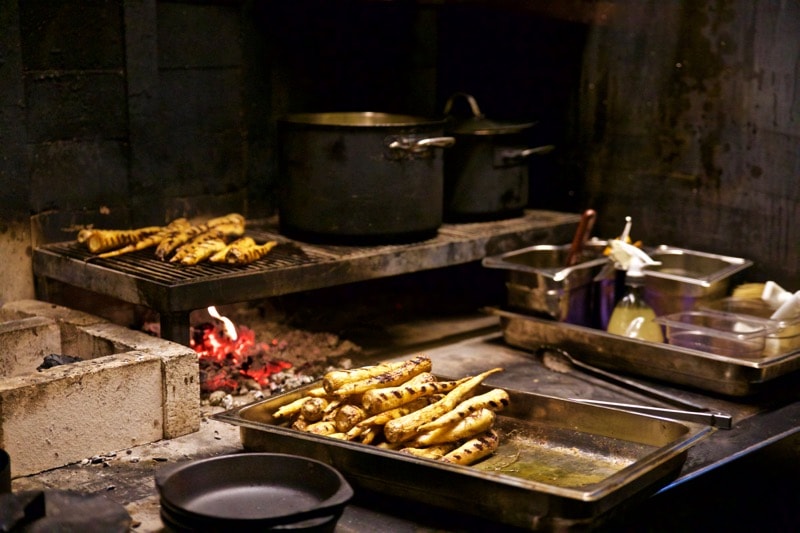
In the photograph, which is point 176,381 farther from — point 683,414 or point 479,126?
point 479,126

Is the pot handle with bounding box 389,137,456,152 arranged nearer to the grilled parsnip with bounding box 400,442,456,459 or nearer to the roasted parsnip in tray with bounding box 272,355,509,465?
the roasted parsnip in tray with bounding box 272,355,509,465

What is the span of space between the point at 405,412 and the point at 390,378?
142 millimetres

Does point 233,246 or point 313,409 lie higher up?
point 233,246

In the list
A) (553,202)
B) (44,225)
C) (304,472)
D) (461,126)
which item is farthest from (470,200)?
(304,472)

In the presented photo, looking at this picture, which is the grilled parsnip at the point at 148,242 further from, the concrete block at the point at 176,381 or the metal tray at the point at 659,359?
the metal tray at the point at 659,359

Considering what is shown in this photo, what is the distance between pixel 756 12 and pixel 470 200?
1.87m

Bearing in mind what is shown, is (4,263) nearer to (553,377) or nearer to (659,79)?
(553,377)

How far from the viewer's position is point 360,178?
195 inches

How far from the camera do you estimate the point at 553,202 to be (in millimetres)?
6629

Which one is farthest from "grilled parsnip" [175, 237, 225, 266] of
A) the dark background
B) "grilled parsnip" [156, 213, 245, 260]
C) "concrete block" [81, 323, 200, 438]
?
the dark background

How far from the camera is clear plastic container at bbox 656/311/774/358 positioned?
4.47 m

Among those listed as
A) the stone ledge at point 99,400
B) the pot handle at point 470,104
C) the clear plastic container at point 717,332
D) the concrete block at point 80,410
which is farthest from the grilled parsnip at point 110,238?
the clear plastic container at point 717,332

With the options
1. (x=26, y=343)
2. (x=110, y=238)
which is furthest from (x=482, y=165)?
(x=26, y=343)

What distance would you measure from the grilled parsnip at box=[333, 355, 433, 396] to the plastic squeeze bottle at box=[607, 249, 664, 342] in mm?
1467
